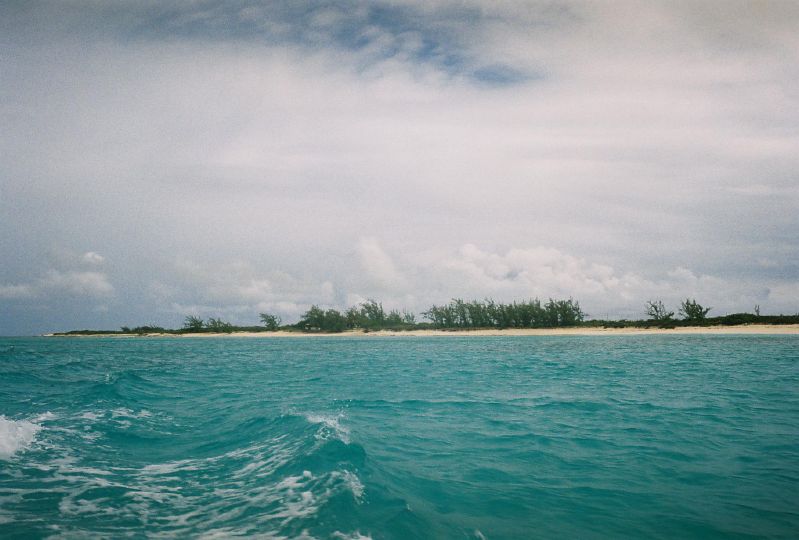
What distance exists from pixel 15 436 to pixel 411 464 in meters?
10.1

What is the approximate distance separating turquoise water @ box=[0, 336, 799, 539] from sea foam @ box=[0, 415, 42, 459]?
0.19ft

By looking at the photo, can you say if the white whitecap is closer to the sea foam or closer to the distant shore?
the sea foam

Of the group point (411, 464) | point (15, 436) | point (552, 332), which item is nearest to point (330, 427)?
point (411, 464)

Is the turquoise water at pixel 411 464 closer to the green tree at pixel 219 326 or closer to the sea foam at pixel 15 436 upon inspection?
the sea foam at pixel 15 436

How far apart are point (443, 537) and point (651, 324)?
9299 cm

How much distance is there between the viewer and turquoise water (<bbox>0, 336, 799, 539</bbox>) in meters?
6.50

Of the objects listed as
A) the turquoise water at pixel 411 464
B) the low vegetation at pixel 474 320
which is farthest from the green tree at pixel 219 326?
the turquoise water at pixel 411 464

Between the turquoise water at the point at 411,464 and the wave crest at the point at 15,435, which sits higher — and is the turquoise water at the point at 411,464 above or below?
below

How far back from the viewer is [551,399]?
16.2 meters

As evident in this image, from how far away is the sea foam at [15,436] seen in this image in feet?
32.7

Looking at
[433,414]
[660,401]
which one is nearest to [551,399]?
[660,401]

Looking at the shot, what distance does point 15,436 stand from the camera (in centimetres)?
1097

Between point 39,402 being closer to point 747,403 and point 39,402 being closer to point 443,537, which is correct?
point 443,537

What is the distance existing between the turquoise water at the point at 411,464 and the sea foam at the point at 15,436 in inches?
2.3
